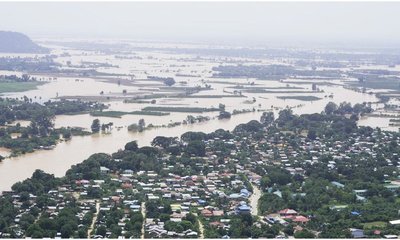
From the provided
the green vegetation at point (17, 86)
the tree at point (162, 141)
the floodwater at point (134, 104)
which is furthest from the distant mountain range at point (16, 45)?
the tree at point (162, 141)

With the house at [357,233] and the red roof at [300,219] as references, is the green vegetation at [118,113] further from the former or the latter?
the house at [357,233]

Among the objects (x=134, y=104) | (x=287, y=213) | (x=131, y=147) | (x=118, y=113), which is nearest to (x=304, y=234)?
(x=287, y=213)

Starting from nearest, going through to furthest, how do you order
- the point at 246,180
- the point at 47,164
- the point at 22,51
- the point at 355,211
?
the point at 355,211, the point at 246,180, the point at 47,164, the point at 22,51

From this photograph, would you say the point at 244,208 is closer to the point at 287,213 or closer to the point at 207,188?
the point at 287,213

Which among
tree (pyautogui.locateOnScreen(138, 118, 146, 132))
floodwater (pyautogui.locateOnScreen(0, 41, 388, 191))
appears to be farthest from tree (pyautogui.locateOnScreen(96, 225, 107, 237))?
tree (pyautogui.locateOnScreen(138, 118, 146, 132))

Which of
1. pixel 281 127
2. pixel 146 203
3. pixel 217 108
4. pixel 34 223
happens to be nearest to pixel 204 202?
pixel 146 203

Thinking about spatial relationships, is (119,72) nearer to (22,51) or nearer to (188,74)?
(188,74)
